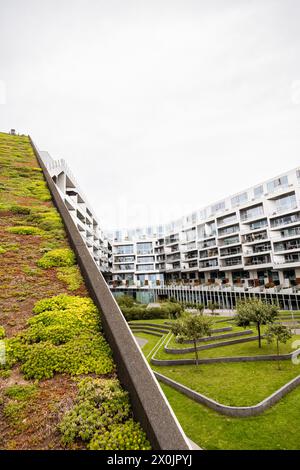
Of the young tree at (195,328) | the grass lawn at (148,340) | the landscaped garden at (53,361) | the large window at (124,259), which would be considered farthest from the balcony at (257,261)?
the landscaped garden at (53,361)

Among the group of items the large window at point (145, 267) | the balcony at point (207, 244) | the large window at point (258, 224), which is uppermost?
the large window at point (258, 224)

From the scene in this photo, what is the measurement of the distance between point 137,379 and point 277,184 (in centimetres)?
4634

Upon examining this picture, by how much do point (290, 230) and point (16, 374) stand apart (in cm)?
4252

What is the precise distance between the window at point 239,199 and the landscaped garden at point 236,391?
3242 cm

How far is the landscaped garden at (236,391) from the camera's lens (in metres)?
10.1

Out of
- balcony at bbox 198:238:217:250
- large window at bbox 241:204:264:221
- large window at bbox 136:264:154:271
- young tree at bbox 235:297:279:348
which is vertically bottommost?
young tree at bbox 235:297:279:348

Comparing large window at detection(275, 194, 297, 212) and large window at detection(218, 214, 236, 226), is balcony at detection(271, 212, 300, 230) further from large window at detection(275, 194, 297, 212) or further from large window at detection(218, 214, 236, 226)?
large window at detection(218, 214, 236, 226)

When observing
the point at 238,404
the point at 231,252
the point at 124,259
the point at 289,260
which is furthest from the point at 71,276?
the point at 124,259

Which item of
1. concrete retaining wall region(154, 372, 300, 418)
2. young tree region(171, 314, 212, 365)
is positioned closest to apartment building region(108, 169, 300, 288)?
young tree region(171, 314, 212, 365)

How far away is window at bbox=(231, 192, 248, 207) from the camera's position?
167ft

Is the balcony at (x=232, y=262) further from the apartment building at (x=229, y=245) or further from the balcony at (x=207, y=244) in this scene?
the balcony at (x=207, y=244)

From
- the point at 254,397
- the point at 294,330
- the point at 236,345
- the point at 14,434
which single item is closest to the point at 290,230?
the point at 294,330

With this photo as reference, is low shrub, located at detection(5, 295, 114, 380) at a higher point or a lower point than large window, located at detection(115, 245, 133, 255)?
lower

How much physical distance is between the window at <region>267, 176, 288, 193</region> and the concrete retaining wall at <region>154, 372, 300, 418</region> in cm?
3477
